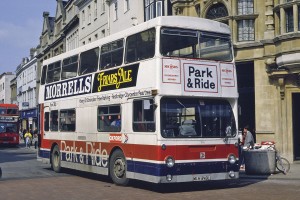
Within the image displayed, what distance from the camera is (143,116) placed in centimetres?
1342

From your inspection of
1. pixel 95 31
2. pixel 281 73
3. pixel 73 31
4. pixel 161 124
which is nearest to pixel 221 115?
pixel 161 124

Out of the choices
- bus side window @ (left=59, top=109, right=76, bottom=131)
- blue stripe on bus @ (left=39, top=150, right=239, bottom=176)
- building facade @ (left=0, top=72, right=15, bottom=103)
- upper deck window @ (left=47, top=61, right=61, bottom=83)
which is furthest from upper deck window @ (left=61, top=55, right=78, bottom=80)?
building facade @ (left=0, top=72, right=15, bottom=103)

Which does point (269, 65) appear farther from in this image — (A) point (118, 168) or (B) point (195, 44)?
(A) point (118, 168)

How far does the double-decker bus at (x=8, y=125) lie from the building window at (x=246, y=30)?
2725 centimetres

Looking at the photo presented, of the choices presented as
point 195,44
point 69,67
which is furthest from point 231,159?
point 69,67

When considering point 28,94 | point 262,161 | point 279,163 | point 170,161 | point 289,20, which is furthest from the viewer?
point 28,94

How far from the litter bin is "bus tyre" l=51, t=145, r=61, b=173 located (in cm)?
728

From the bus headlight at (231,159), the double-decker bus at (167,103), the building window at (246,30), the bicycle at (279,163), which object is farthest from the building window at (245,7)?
the bus headlight at (231,159)

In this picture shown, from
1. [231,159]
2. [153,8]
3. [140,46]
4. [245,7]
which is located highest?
[153,8]

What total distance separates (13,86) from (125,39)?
92.9 metres

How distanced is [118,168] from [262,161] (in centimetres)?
589

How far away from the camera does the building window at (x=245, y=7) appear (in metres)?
25.4

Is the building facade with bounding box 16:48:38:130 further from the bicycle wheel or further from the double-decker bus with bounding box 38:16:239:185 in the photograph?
the double-decker bus with bounding box 38:16:239:185

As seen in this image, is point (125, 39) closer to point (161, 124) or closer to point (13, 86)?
point (161, 124)
